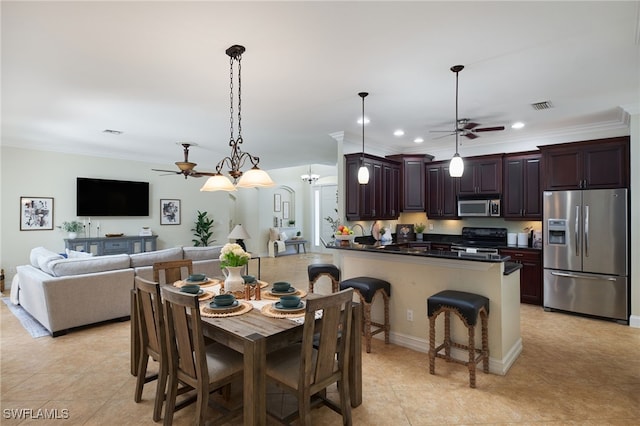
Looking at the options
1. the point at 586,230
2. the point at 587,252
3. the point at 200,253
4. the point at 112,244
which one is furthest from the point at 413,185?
the point at 112,244

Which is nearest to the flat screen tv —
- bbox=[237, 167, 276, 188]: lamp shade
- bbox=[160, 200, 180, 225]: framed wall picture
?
bbox=[160, 200, 180, 225]: framed wall picture

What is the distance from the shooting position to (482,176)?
5.82 meters

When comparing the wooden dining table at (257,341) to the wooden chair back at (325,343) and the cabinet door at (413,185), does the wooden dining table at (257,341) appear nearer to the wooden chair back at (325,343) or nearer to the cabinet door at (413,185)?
the wooden chair back at (325,343)

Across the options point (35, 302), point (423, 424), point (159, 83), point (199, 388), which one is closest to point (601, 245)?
point (423, 424)

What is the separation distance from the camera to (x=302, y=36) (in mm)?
2504

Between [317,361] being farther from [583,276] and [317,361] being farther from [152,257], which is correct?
[583,276]

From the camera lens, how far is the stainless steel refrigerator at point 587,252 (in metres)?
4.30

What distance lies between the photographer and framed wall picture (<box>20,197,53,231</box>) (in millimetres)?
6209

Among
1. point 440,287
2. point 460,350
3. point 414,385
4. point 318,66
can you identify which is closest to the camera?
point 414,385

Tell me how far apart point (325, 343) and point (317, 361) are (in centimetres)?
13

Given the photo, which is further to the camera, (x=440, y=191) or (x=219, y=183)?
(x=440, y=191)

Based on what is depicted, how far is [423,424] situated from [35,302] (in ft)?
15.4

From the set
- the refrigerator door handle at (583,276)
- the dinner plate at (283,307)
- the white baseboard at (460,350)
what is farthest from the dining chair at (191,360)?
the refrigerator door handle at (583,276)

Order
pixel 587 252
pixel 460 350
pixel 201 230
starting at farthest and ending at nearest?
pixel 201 230
pixel 587 252
pixel 460 350
